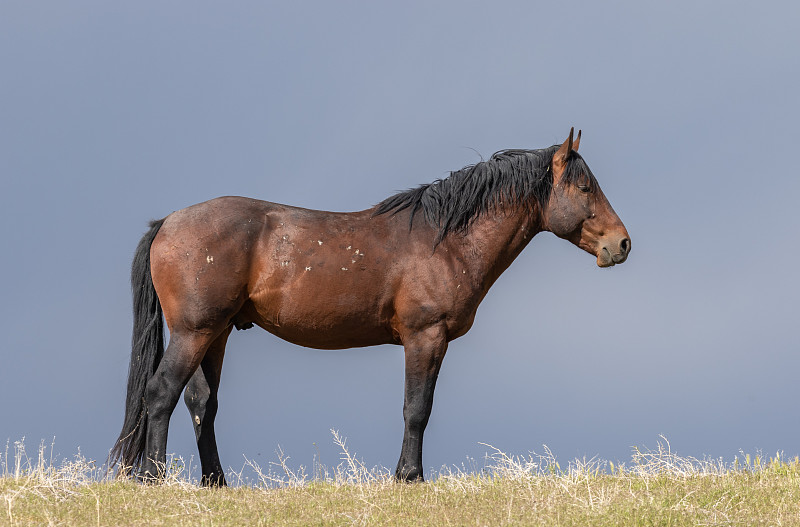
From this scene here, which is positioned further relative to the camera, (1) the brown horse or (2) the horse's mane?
(2) the horse's mane

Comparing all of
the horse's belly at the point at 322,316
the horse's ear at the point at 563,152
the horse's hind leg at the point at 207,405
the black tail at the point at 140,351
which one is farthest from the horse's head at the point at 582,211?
the black tail at the point at 140,351

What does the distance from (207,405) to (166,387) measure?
698mm

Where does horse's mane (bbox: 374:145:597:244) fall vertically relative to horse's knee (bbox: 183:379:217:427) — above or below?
above

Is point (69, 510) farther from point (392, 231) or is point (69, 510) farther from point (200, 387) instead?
point (392, 231)

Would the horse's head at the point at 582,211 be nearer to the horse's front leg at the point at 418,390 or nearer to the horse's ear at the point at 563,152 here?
the horse's ear at the point at 563,152

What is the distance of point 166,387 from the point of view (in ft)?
29.1

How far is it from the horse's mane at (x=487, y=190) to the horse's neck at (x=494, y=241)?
0.36ft

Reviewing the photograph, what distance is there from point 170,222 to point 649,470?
18.4 feet

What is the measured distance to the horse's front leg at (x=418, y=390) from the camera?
29.5 feet

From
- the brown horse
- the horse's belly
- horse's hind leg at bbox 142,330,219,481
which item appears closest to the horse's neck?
the brown horse

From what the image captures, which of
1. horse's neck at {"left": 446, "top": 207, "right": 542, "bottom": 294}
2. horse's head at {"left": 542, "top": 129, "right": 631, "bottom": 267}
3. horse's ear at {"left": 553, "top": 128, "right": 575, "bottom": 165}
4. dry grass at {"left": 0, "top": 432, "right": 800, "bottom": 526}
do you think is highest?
horse's ear at {"left": 553, "top": 128, "right": 575, "bottom": 165}

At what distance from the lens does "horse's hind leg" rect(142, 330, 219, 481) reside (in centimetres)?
886

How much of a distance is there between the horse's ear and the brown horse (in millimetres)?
17

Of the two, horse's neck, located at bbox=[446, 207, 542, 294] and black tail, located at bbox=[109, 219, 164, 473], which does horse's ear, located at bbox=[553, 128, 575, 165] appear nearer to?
horse's neck, located at bbox=[446, 207, 542, 294]
